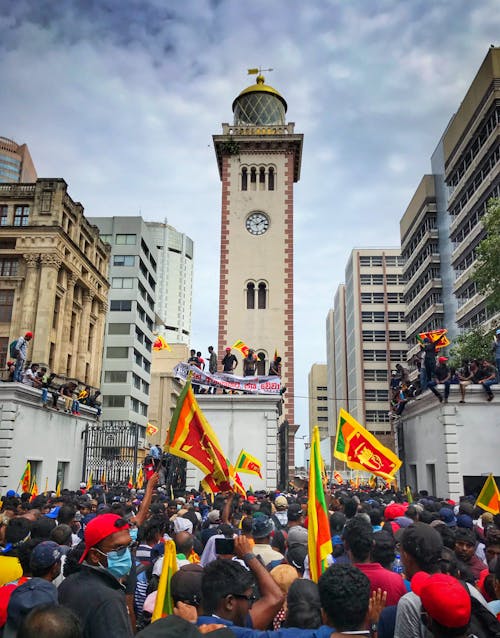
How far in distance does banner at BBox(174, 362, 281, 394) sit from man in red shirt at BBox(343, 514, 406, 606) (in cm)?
1976

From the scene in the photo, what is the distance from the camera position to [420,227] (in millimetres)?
68125

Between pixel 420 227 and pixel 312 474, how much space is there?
220ft

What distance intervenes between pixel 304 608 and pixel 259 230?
107 feet

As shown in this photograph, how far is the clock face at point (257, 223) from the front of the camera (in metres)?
35.5

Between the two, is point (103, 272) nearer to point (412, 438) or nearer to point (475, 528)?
point (412, 438)

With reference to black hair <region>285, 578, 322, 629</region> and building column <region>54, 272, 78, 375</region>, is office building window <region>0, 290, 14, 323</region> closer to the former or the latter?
building column <region>54, 272, 78, 375</region>

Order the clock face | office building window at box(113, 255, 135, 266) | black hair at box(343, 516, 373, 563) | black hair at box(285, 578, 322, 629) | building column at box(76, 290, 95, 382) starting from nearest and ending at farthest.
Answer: black hair at box(285, 578, 322, 629)
black hair at box(343, 516, 373, 563)
the clock face
building column at box(76, 290, 95, 382)
office building window at box(113, 255, 135, 266)

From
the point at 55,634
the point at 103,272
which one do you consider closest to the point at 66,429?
the point at 55,634

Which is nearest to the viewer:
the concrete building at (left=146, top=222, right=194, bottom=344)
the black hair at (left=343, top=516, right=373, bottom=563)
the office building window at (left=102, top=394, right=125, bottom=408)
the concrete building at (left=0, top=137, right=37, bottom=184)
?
the black hair at (left=343, top=516, right=373, bottom=563)

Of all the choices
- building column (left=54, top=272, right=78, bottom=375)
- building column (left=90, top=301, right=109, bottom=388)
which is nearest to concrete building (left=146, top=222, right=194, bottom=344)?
building column (left=90, top=301, right=109, bottom=388)

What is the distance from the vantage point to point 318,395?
153m

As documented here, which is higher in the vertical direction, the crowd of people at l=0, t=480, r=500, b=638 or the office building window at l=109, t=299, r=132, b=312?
the office building window at l=109, t=299, r=132, b=312

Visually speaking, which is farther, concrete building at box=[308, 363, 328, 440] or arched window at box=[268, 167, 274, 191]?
concrete building at box=[308, 363, 328, 440]

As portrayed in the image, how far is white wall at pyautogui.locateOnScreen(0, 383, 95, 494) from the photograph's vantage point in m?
20.1
